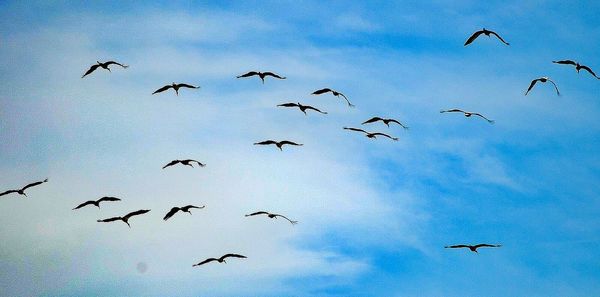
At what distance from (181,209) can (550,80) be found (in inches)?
1257

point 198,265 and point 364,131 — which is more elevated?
point 364,131

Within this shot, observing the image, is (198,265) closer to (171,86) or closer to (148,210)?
(148,210)

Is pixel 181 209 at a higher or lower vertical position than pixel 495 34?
lower

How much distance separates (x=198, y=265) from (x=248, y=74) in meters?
18.1

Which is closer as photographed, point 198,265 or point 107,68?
point 198,265

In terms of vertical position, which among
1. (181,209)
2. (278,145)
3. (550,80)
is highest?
(550,80)

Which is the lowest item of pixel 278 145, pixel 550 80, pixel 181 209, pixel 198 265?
pixel 198 265

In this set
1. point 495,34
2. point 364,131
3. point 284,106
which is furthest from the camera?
point 364,131

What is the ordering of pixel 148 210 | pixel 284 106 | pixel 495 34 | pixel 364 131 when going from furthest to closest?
pixel 364 131, pixel 284 106, pixel 148 210, pixel 495 34

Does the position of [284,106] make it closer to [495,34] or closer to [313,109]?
[313,109]

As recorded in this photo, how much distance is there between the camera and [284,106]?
7519 cm

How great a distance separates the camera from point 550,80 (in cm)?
6625

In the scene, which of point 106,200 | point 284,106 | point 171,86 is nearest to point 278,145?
point 284,106

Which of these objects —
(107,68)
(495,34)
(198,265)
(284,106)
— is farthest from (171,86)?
(495,34)
